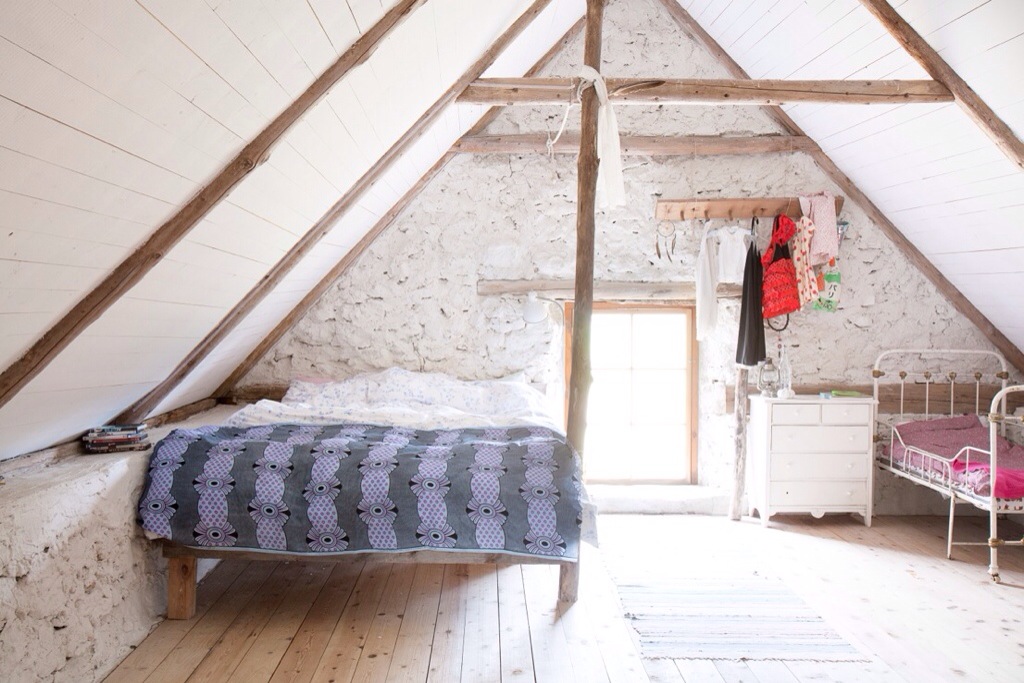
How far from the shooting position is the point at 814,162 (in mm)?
4902

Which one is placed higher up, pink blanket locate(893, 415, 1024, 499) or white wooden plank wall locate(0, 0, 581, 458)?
white wooden plank wall locate(0, 0, 581, 458)

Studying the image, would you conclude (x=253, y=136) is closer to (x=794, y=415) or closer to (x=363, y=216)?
(x=363, y=216)

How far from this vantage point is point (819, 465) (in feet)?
14.9

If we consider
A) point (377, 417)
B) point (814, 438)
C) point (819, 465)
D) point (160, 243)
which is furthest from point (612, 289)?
point (160, 243)

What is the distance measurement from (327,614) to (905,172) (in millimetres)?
3762

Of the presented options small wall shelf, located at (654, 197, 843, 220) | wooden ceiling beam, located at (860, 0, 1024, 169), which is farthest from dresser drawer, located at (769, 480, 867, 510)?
wooden ceiling beam, located at (860, 0, 1024, 169)

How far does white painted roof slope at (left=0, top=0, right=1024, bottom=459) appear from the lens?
1580 mm

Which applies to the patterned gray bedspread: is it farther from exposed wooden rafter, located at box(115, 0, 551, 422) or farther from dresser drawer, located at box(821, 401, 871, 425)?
dresser drawer, located at box(821, 401, 871, 425)

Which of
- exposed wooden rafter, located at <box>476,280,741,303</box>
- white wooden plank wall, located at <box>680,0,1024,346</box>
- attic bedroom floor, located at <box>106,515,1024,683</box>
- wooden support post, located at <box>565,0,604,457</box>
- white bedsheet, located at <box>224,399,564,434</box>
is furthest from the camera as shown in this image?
exposed wooden rafter, located at <box>476,280,741,303</box>

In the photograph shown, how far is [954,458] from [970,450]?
0.40 meters

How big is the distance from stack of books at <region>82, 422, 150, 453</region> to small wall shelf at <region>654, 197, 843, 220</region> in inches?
131

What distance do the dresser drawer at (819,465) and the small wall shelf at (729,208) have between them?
154cm

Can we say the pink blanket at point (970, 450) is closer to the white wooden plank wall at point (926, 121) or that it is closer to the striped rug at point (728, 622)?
the white wooden plank wall at point (926, 121)

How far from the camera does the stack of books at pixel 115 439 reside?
318 cm
